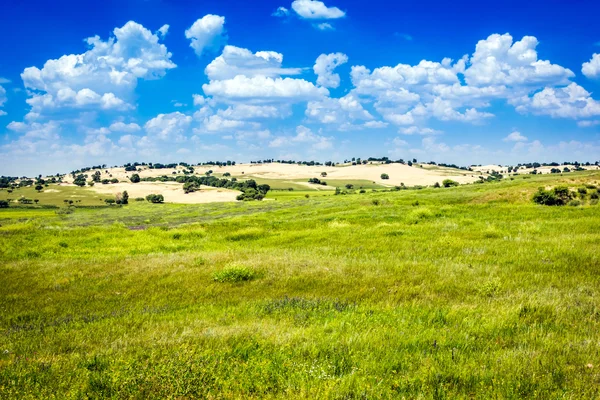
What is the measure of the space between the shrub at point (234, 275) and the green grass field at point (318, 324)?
0.06 meters

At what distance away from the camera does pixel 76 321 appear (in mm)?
8242

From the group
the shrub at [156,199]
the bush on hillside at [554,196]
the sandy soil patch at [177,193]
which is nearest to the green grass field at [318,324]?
the bush on hillside at [554,196]

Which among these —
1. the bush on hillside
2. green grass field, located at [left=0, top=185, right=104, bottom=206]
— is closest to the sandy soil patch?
green grass field, located at [left=0, top=185, right=104, bottom=206]

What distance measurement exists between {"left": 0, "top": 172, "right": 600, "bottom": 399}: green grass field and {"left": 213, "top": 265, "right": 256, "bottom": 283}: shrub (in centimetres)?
6

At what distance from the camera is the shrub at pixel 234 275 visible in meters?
11.7

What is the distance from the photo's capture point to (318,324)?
7.26 m

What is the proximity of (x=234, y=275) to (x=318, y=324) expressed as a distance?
5.24 meters

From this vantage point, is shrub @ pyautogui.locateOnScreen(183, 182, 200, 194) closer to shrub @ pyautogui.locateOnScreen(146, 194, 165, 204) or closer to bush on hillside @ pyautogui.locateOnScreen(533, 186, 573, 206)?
shrub @ pyautogui.locateOnScreen(146, 194, 165, 204)

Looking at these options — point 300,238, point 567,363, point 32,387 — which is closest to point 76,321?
point 32,387

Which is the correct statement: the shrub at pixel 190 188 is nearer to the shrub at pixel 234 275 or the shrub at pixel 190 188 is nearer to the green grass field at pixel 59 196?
the green grass field at pixel 59 196

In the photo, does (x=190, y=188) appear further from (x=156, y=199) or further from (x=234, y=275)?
(x=234, y=275)

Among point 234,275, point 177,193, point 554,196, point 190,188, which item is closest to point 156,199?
point 177,193

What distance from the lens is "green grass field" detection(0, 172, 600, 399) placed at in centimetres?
499

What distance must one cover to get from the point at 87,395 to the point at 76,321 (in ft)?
13.5
